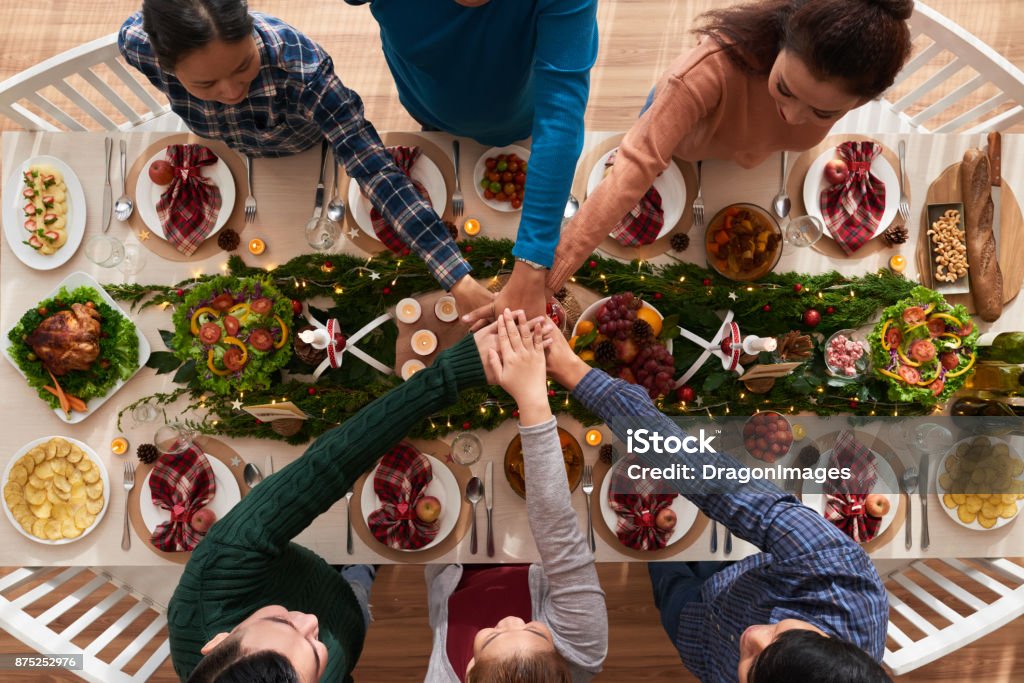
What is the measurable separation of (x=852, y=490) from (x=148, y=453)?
2147mm

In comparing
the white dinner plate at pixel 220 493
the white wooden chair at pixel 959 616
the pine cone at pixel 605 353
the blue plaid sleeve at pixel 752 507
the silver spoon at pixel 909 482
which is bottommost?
the white wooden chair at pixel 959 616

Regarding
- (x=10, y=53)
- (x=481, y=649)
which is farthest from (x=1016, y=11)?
(x=10, y=53)

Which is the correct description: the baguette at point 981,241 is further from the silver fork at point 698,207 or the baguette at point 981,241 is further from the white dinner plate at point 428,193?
the white dinner plate at point 428,193

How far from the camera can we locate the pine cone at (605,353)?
1.88 meters

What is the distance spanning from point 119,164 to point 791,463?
2.29 metres

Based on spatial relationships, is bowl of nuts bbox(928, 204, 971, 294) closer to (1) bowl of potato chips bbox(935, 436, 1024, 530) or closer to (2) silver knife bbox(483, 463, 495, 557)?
(1) bowl of potato chips bbox(935, 436, 1024, 530)

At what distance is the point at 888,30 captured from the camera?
1224mm

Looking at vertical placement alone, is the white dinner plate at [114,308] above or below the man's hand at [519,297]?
below

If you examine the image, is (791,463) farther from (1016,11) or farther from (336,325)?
(1016,11)

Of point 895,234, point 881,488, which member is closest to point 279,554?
point 881,488

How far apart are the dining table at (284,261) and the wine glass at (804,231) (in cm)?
7

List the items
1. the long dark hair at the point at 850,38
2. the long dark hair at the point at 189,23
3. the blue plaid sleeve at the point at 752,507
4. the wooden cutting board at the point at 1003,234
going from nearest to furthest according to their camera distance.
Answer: the long dark hair at the point at 850,38, the long dark hair at the point at 189,23, the blue plaid sleeve at the point at 752,507, the wooden cutting board at the point at 1003,234

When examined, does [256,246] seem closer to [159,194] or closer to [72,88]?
[159,194]

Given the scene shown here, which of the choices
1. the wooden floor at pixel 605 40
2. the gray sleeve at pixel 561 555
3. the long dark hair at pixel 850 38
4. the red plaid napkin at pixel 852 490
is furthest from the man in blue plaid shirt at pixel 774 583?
the wooden floor at pixel 605 40
